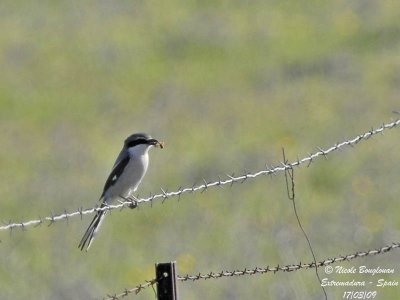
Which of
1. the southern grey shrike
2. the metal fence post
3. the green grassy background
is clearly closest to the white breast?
the southern grey shrike

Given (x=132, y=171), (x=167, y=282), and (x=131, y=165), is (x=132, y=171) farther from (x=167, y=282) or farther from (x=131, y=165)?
(x=167, y=282)

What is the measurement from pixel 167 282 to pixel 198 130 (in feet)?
46.7

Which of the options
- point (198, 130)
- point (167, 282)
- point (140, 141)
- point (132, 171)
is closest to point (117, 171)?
point (132, 171)

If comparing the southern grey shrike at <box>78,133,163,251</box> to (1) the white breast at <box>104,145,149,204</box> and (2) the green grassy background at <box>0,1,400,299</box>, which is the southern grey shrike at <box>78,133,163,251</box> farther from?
(2) the green grassy background at <box>0,1,400,299</box>

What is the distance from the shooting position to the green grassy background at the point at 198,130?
1210 cm

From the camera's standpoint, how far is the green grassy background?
12.1 meters

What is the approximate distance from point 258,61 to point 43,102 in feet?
16.3

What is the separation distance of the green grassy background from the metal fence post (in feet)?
17.1

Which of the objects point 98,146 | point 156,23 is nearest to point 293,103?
point 98,146

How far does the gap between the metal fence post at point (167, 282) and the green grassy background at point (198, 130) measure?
5.22m

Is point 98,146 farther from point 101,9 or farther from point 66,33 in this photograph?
point 101,9

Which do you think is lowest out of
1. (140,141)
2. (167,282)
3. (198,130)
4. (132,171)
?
(167,282)

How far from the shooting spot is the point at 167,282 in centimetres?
475

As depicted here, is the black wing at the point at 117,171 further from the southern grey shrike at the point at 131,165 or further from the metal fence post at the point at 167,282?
the metal fence post at the point at 167,282
